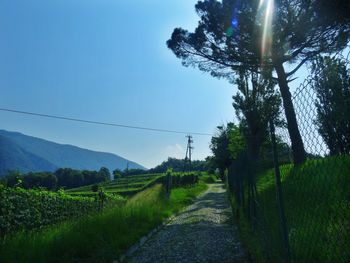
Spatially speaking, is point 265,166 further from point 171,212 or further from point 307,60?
point 307,60

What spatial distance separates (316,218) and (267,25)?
1208cm

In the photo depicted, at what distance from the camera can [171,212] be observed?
13.7m

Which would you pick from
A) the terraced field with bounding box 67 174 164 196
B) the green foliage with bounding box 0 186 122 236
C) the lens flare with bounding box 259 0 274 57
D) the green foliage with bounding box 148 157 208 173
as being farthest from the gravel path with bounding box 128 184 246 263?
the green foliage with bounding box 148 157 208 173

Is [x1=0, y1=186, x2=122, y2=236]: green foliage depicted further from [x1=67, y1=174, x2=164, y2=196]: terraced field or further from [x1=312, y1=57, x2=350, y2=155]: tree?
[x1=67, y1=174, x2=164, y2=196]: terraced field

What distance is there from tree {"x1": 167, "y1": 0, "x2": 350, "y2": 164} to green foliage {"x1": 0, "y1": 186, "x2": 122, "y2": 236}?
367 inches

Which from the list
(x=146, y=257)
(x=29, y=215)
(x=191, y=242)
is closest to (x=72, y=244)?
(x=146, y=257)

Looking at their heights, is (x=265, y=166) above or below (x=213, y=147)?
below

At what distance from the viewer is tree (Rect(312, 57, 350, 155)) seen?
218 centimetres

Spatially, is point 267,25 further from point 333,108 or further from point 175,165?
point 175,165

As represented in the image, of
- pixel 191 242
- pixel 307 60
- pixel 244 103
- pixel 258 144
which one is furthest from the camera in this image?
pixel 244 103

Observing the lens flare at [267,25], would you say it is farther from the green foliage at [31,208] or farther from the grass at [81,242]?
the green foliage at [31,208]

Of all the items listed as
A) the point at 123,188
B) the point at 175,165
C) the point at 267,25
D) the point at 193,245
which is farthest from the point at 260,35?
the point at 175,165

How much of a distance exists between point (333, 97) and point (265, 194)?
3755 mm

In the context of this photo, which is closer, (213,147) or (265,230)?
(265,230)
